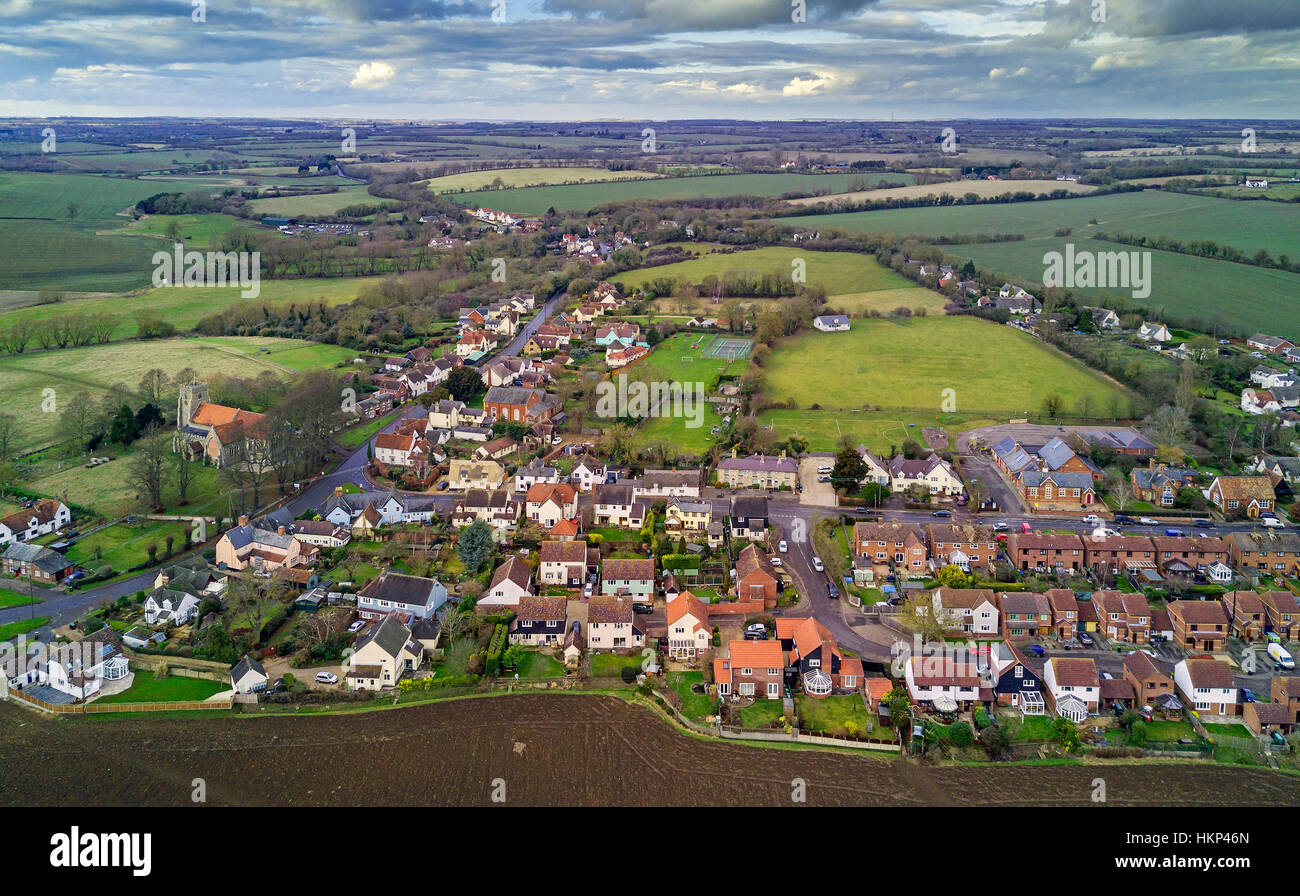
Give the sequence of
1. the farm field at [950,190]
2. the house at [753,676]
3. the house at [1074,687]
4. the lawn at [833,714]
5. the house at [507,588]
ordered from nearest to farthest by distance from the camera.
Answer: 1. the lawn at [833,714]
2. the house at [1074,687]
3. the house at [753,676]
4. the house at [507,588]
5. the farm field at [950,190]

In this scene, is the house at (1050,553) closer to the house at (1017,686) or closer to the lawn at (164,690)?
the house at (1017,686)

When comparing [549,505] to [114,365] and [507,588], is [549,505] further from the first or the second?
[114,365]

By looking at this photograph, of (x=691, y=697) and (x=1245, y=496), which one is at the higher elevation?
(x=1245, y=496)

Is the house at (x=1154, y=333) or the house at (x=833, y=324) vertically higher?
the house at (x=833, y=324)

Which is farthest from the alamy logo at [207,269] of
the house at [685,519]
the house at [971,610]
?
the house at [971,610]

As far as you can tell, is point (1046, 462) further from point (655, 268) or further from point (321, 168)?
point (321, 168)

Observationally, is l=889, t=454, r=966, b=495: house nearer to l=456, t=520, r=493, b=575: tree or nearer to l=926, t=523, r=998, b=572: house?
l=926, t=523, r=998, b=572: house

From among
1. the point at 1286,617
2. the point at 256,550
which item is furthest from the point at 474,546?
the point at 1286,617
